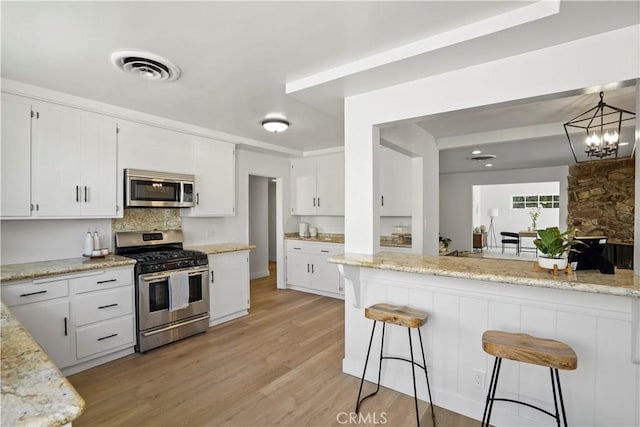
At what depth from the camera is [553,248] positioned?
1.96 meters

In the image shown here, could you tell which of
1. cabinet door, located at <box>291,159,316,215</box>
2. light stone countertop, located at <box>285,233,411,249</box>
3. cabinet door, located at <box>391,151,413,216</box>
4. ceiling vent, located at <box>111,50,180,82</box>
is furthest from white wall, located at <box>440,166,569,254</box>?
ceiling vent, located at <box>111,50,180,82</box>

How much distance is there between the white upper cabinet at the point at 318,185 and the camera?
5.38 m

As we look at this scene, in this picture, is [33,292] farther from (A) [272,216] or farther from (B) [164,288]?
(A) [272,216]

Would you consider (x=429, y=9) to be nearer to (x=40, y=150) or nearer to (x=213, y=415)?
(x=213, y=415)

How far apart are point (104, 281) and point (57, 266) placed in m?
0.38

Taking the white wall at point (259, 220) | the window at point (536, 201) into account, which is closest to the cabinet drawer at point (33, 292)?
the white wall at point (259, 220)

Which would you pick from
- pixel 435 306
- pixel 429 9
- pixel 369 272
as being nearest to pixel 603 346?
pixel 435 306

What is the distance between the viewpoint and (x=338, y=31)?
186 centimetres

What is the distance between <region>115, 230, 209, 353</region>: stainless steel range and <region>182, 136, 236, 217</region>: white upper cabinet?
605mm

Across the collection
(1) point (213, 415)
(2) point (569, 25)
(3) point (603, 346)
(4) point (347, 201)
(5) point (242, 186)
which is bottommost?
(1) point (213, 415)

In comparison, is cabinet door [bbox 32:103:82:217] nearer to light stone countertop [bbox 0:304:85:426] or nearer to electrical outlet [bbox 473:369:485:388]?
light stone countertop [bbox 0:304:85:426]

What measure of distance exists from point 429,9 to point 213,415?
9.42ft

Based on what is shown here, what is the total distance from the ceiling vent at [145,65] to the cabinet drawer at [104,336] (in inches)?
88.3

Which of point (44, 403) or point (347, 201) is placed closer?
point (44, 403)
